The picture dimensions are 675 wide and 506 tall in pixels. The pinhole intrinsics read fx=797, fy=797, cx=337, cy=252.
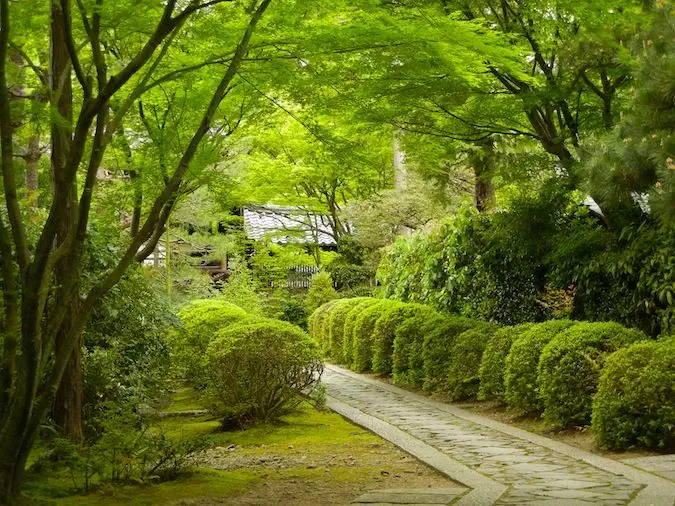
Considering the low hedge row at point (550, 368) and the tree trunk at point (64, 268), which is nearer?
the tree trunk at point (64, 268)

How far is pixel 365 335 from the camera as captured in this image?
15234 millimetres

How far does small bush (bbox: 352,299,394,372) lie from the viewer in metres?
15.0

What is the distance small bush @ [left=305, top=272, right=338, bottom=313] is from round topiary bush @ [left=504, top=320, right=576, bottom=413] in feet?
42.9

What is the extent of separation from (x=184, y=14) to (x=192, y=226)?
16679 millimetres

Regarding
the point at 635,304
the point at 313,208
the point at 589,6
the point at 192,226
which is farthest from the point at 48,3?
the point at 313,208

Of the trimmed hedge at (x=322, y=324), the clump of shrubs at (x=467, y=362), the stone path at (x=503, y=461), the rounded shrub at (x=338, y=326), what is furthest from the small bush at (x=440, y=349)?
the trimmed hedge at (x=322, y=324)

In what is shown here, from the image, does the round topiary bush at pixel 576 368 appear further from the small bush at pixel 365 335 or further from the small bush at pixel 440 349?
the small bush at pixel 365 335

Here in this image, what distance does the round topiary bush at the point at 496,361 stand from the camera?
9.55m

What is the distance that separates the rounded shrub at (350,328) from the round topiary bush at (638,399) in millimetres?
8824

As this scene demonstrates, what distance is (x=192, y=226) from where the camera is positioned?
69.4 feet

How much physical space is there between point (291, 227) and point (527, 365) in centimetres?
1695

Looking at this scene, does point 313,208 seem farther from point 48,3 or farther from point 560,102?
point 48,3

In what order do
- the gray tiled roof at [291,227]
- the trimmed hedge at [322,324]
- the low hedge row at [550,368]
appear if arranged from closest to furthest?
the low hedge row at [550,368] < the trimmed hedge at [322,324] < the gray tiled roof at [291,227]

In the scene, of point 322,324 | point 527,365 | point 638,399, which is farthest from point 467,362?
point 322,324
